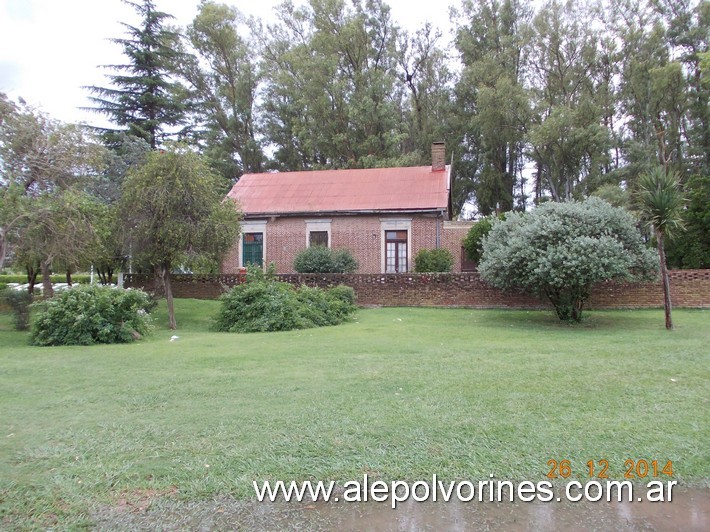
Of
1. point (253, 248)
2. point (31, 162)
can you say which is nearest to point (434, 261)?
point (253, 248)

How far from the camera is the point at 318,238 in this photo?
25688 millimetres

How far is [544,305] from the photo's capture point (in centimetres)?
1788

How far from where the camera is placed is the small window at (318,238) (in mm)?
25562

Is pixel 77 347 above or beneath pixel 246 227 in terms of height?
beneath

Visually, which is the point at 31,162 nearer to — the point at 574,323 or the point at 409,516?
the point at 409,516

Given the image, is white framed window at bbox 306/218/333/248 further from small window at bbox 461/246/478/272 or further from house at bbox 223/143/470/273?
small window at bbox 461/246/478/272

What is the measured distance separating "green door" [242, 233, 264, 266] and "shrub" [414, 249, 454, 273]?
8303 millimetres

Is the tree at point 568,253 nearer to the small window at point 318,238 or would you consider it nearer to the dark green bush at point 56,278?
the small window at point 318,238

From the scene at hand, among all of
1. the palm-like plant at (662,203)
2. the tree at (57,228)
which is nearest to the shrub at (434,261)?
the palm-like plant at (662,203)

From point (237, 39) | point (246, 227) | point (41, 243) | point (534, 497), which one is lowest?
point (534, 497)

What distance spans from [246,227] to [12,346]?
1560cm

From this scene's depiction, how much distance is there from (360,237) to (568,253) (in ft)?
44.4

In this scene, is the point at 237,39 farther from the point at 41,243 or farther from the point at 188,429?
the point at 188,429

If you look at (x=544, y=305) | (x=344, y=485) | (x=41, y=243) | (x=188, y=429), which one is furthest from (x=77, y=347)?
(x=544, y=305)
